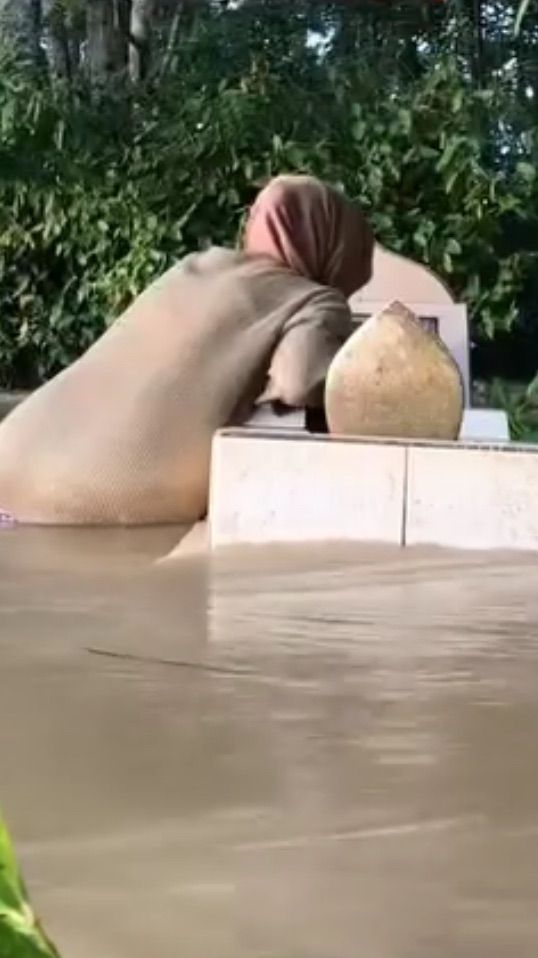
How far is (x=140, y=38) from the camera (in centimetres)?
565

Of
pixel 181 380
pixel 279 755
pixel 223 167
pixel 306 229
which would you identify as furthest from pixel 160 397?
pixel 223 167

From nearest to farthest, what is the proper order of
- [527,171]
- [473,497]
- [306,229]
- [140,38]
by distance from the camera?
[473,497], [306,229], [527,171], [140,38]

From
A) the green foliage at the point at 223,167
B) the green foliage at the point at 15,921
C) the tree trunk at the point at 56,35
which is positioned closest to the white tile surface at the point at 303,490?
the green foliage at the point at 15,921

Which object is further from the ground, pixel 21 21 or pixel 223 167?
pixel 21 21

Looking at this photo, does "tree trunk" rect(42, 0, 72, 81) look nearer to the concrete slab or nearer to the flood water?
the concrete slab

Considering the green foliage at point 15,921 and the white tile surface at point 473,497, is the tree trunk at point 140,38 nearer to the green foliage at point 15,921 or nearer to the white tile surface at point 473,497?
the white tile surface at point 473,497

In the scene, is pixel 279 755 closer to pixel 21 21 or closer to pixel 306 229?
pixel 306 229

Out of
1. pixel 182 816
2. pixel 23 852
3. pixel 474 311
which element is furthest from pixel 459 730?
pixel 474 311

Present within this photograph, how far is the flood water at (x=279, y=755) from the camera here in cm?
91

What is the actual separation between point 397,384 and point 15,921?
5.81 feet

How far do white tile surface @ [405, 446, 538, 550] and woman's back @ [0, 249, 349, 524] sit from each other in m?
0.41

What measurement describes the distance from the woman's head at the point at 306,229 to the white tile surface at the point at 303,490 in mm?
552

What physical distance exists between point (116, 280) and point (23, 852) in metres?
4.46

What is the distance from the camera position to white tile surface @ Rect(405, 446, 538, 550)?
6.52 feet
